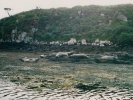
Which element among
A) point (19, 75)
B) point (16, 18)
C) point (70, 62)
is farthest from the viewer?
point (16, 18)

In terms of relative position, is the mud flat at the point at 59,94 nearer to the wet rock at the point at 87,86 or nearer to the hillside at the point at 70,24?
the wet rock at the point at 87,86

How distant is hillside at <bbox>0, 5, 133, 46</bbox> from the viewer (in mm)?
115950

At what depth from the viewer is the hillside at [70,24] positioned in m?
116

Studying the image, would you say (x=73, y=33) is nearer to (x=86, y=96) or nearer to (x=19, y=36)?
(x=19, y=36)

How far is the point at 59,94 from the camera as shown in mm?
41031

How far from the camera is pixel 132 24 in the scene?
115 meters

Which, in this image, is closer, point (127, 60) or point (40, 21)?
point (127, 60)

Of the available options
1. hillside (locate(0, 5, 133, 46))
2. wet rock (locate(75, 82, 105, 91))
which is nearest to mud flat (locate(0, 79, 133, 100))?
wet rock (locate(75, 82, 105, 91))

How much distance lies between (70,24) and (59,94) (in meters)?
89.7

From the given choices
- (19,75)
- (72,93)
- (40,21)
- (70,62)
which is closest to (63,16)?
(40,21)

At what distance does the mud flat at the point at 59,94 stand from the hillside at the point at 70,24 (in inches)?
2549

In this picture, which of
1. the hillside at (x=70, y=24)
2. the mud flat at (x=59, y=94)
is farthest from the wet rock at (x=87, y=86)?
the hillside at (x=70, y=24)

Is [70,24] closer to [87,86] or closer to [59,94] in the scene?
[87,86]

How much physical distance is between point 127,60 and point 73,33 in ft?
134
